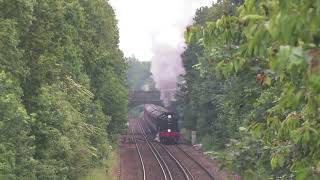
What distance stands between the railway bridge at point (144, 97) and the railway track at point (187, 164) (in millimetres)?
33984

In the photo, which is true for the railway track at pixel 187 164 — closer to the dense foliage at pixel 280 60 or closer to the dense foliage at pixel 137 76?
the dense foliage at pixel 280 60

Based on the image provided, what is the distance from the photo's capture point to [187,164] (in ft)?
115

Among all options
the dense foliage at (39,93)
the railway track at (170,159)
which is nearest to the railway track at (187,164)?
the railway track at (170,159)

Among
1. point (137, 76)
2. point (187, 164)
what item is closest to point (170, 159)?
point (187, 164)

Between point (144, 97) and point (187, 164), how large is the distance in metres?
46.7

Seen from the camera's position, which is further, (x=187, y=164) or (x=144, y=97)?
(x=144, y=97)

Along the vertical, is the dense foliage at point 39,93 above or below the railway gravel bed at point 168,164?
above

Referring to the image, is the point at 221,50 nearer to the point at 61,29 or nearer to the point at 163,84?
the point at 61,29

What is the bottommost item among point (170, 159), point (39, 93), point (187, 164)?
point (187, 164)

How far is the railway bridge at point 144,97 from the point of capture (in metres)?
80.4

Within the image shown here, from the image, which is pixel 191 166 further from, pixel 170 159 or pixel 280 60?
pixel 280 60

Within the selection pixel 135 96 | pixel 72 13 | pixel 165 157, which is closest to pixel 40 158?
pixel 72 13

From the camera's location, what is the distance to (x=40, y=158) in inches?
719

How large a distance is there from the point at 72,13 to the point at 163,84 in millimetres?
49522
